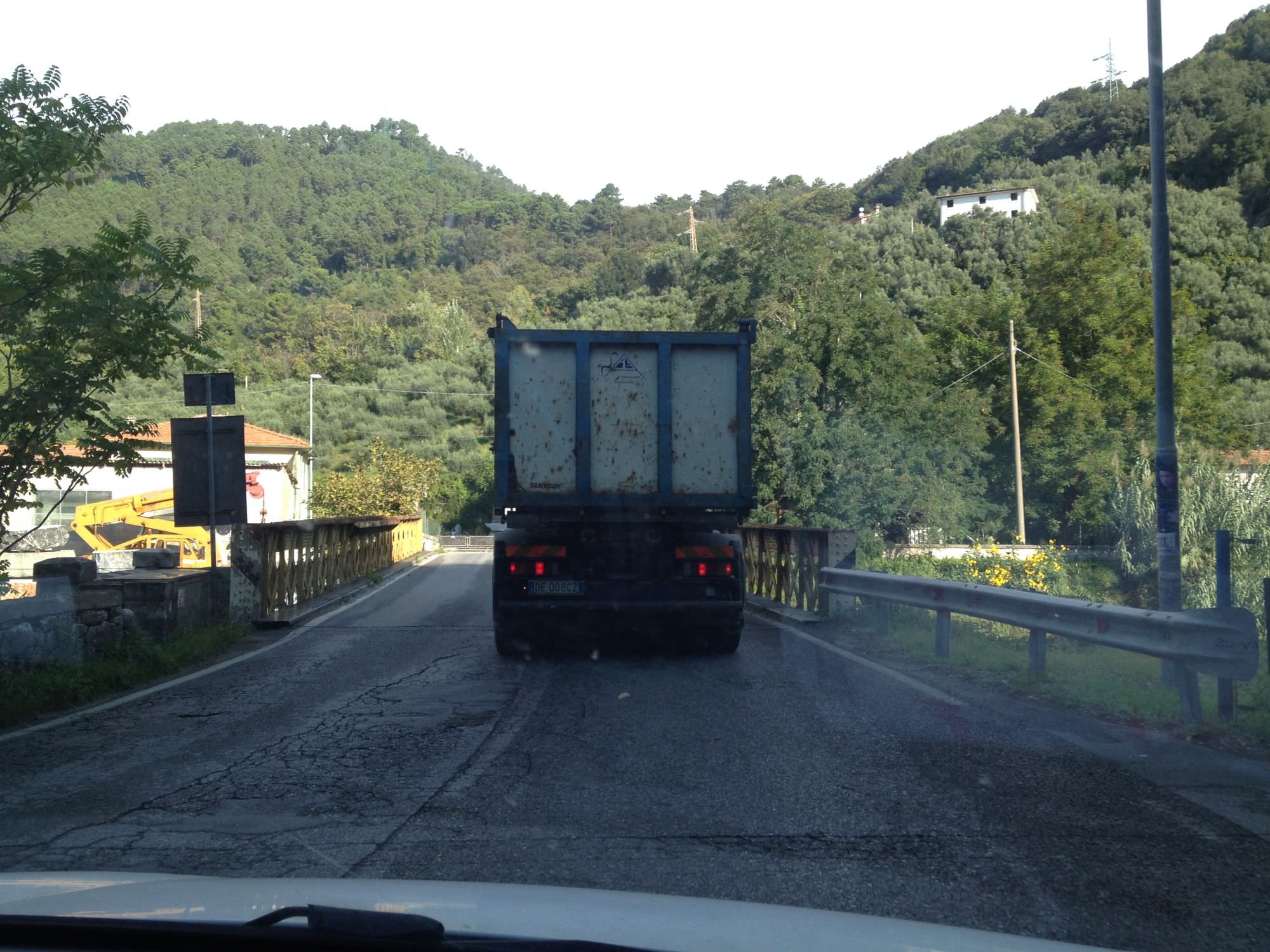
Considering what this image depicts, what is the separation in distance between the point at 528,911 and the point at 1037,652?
740cm

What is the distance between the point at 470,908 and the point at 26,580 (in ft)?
57.5

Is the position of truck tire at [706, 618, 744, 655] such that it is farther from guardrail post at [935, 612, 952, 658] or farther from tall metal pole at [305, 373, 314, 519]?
tall metal pole at [305, 373, 314, 519]

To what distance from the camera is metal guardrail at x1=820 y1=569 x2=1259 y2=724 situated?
6832mm

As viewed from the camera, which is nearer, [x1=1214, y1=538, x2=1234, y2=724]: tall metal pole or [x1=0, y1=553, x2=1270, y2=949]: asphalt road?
[x1=0, y1=553, x2=1270, y2=949]: asphalt road

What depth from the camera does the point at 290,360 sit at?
89.1 m

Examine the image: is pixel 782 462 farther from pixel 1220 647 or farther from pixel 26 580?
pixel 1220 647

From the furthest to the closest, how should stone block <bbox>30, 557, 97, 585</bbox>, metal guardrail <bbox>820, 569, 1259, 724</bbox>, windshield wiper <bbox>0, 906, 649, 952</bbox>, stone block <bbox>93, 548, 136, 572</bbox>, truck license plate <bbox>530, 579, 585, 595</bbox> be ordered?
1. stone block <bbox>93, 548, 136, 572</bbox>
2. truck license plate <bbox>530, 579, 585, 595</bbox>
3. stone block <bbox>30, 557, 97, 585</bbox>
4. metal guardrail <bbox>820, 569, 1259, 724</bbox>
5. windshield wiper <bbox>0, 906, 649, 952</bbox>

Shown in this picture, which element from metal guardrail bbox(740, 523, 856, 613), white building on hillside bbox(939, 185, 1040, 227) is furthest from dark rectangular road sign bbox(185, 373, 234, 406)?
white building on hillside bbox(939, 185, 1040, 227)

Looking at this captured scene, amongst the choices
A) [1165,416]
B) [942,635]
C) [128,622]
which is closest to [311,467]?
[128,622]

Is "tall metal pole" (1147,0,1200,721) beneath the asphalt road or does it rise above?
above

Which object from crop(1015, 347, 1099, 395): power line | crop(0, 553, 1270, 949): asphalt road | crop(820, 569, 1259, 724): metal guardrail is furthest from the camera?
crop(1015, 347, 1099, 395): power line

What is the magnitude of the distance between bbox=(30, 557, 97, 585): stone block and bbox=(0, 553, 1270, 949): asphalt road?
1746 mm

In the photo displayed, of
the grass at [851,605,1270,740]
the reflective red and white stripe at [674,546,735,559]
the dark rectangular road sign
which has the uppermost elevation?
the dark rectangular road sign

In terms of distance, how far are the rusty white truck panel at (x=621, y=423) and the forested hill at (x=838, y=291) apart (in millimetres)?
6111
